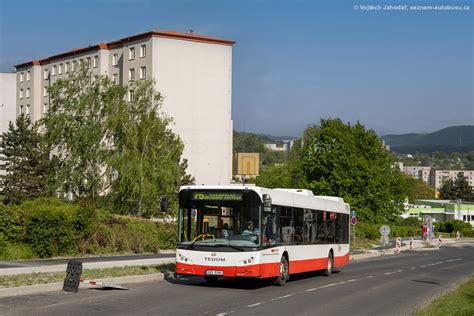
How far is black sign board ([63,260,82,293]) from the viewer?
18.6 m

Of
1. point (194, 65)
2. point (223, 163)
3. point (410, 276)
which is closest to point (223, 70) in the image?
point (194, 65)

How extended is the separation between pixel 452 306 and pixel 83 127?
154 feet

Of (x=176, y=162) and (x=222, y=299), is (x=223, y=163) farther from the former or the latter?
(x=222, y=299)

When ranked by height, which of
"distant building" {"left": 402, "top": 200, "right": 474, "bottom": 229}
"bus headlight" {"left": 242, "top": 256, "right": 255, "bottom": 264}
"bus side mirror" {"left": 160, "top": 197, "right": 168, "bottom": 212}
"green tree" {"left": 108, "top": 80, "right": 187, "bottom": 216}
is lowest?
"distant building" {"left": 402, "top": 200, "right": 474, "bottom": 229}

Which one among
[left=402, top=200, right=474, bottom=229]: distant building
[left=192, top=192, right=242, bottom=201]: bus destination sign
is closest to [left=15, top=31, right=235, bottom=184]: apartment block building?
[left=402, top=200, right=474, bottom=229]: distant building

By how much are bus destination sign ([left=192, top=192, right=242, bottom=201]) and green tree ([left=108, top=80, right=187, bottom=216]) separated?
34321 mm

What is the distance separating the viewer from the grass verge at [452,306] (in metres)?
15.6

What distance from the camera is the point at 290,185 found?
110m

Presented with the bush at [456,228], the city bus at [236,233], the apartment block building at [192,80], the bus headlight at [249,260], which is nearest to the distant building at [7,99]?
the apartment block building at [192,80]

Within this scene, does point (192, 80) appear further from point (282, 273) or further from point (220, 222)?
point (220, 222)

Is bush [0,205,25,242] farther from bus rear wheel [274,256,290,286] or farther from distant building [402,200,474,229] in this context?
distant building [402,200,474,229]

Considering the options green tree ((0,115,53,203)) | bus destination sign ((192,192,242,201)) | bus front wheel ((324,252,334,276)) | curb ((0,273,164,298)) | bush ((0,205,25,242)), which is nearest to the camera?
curb ((0,273,164,298))

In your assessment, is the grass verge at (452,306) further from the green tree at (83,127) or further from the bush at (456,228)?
the bush at (456,228)

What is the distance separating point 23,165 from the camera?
77.8 m
